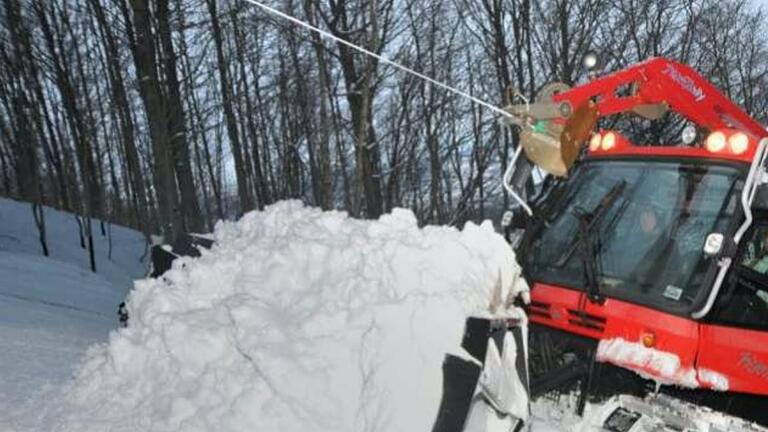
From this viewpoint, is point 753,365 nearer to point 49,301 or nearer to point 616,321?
point 616,321

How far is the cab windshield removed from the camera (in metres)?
4.07

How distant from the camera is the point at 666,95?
471cm

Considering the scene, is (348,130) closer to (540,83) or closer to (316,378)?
→ (540,83)

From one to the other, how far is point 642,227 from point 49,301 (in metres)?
8.71

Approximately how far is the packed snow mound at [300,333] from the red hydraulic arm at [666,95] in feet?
4.16

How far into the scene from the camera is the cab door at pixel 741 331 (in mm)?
3869

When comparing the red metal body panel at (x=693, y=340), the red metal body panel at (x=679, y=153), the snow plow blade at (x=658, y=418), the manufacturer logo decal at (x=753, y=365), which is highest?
the red metal body panel at (x=679, y=153)

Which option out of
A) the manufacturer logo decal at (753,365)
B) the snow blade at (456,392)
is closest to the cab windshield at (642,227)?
the manufacturer logo decal at (753,365)

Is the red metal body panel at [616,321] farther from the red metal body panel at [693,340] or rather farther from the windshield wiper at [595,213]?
the windshield wiper at [595,213]

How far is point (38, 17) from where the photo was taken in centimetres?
1914

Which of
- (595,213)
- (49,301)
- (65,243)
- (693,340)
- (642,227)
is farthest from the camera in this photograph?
(65,243)

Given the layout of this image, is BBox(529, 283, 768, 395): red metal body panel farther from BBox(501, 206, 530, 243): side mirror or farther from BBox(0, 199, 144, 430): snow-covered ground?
BBox(0, 199, 144, 430): snow-covered ground

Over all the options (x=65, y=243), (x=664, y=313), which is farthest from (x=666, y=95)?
(x=65, y=243)

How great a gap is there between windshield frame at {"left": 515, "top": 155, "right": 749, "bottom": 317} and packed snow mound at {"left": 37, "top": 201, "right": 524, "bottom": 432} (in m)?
0.58
